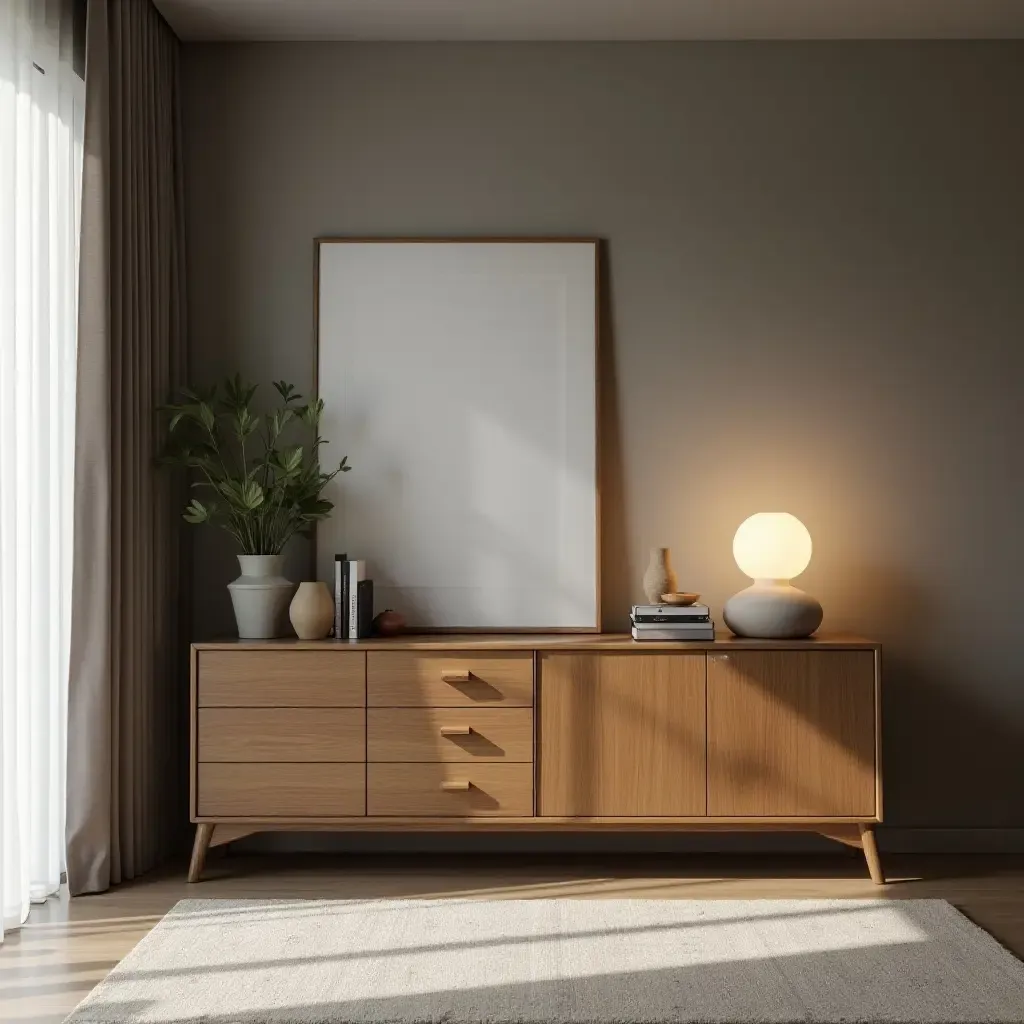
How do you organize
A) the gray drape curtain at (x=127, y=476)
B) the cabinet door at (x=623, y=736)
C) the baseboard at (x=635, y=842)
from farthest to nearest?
the baseboard at (x=635, y=842)
the cabinet door at (x=623, y=736)
the gray drape curtain at (x=127, y=476)

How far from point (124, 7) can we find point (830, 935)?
3.15 m

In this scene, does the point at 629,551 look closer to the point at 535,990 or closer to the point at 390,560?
the point at 390,560

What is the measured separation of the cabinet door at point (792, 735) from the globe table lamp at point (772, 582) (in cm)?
10

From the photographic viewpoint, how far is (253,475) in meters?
3.38

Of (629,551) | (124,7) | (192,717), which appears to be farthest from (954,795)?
(124,7)

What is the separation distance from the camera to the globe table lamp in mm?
3189

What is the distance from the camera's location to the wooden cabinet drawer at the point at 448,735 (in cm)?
312

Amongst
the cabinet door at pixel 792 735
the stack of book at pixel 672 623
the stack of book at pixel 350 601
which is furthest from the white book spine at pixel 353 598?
the cabinet door at pixel 792 735

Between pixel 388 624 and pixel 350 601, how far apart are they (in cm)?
14

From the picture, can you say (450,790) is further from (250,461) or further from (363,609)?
(250,461)

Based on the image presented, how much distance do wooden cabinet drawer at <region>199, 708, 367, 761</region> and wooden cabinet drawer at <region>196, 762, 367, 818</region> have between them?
1.2 inches

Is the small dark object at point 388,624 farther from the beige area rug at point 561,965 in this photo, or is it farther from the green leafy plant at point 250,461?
the beige area rug at point 561,965

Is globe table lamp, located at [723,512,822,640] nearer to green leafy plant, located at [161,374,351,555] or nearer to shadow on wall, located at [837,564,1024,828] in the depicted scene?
shadow on wall, located at [837,564,1024,828]

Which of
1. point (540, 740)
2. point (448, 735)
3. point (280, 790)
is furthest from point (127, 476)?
point (540, 740)
